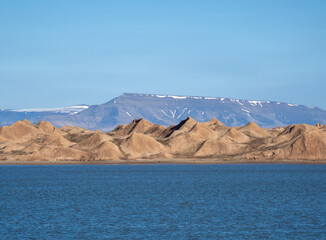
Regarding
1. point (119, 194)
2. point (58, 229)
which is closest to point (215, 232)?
point (58, 229)

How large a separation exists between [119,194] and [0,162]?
128 metres

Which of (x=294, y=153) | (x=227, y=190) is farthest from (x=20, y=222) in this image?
(x=294, y=153)

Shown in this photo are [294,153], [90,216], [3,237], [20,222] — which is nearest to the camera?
[3,237]

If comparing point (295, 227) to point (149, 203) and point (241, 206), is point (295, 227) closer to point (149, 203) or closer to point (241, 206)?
point (241, 206)

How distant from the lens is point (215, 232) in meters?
47.2

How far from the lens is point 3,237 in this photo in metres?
45.3

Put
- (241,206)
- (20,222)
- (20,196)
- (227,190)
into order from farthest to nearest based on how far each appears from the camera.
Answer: (227,190), (20,196), (241,206), (20,222)

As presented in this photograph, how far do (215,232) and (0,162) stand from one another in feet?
533

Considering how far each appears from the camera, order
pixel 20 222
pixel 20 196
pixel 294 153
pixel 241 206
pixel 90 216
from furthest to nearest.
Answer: pixel 294 153 < pixel 20 196 < pixel 241 206 < pixel 90 216 < pixel 20 222

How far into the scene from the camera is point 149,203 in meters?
67.7

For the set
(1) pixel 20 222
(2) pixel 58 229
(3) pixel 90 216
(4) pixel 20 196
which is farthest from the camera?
(4) pixel 20 196

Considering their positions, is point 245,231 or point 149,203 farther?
point 149,203

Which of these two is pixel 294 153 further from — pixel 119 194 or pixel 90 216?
pixel 90 216

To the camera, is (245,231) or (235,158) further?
(235,158)
